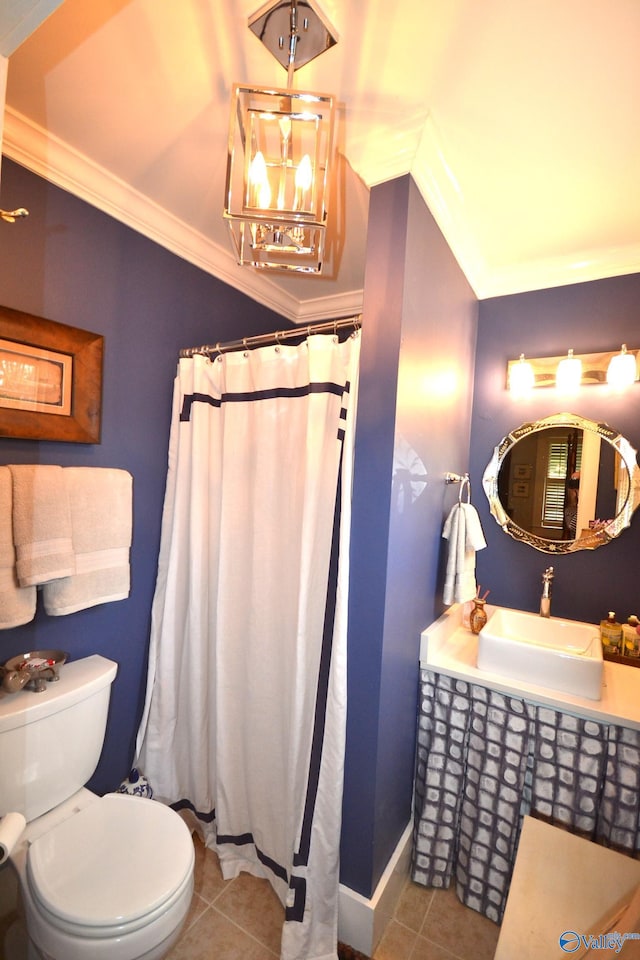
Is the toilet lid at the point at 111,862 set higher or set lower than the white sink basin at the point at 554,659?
lower

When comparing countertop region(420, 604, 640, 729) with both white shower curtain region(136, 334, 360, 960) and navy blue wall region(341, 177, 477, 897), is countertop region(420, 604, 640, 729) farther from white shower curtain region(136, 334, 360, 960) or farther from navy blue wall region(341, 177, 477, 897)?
white shower curtain region(136, 334, 360, 960)

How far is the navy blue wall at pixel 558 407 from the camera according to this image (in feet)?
5.98

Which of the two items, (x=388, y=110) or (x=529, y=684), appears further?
(x=529, y=684)

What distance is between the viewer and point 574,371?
6.10 ft

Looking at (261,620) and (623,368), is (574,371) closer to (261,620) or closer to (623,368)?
(623,368)

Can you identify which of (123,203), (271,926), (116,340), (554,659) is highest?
(123,203)

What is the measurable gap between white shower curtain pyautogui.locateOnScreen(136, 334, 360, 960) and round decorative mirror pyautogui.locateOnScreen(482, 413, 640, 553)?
1.12 metres

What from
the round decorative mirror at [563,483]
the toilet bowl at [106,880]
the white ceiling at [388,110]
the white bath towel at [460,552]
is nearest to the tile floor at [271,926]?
the toilet bowl at [106,880]

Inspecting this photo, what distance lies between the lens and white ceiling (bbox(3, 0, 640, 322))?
978mm

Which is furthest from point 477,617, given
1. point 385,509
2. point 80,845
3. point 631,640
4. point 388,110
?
point 388,110

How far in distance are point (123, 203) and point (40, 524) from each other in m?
1.22

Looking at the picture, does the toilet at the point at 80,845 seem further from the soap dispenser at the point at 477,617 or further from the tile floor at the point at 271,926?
the soap dispenser at the point at 477,617

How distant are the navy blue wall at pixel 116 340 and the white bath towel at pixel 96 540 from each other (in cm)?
10

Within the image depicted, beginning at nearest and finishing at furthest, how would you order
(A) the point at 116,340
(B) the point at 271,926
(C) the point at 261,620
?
(B) the point at 271,926 → (C) the point at 261,620 → (A) the point at 116,340
